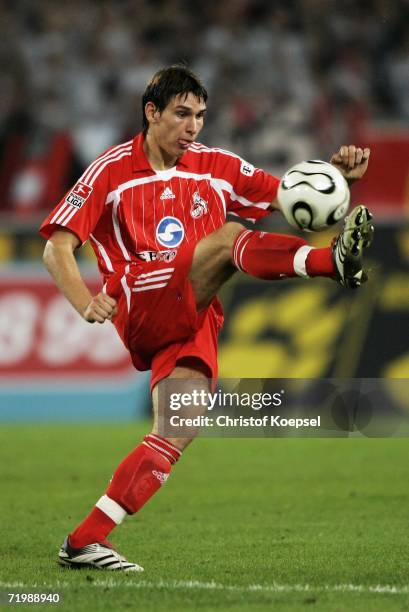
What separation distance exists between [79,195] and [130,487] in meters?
1.26

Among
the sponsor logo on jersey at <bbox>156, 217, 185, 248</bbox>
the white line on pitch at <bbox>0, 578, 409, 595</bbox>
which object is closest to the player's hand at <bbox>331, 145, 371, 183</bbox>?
the sponsor logo on jersey at <bbox>156, 217, 185, 248</bbox>

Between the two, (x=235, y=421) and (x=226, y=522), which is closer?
(x=235, y=421)

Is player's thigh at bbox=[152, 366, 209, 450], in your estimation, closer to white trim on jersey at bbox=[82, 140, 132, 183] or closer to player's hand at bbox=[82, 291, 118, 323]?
player's hand at bbox=[82, 291, 118, 323]

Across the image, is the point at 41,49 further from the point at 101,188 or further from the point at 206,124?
the point at 101,188

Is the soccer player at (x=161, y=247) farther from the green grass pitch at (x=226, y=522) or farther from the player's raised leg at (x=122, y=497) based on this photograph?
the green grass pitch at (x=226, y=522)

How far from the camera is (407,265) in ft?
34.9

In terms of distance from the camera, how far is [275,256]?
4.79 meters

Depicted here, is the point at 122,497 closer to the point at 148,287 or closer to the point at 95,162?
the point at 148,287

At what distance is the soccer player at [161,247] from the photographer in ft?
16.5

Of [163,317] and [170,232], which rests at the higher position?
[170,232]

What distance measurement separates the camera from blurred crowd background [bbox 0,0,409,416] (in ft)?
35.3

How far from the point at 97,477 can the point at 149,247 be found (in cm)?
321

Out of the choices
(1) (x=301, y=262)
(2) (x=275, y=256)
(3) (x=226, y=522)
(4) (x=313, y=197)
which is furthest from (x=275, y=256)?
(3) (x=226, y=522)

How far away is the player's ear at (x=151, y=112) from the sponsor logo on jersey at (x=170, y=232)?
0.44 m
